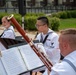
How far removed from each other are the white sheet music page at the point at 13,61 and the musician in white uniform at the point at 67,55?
62.3 inches

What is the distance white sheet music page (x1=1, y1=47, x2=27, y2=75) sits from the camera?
4.31m

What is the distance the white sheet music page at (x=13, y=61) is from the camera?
431cm

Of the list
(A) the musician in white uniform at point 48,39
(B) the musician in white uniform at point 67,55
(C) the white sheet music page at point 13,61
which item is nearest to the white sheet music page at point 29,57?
(C) the white sheet music page at point 13,61

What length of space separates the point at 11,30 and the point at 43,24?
1.59 meters

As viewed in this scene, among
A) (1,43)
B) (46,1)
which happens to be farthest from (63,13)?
(1,43)

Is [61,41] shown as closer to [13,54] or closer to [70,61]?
[70,61]

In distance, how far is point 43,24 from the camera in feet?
18.4

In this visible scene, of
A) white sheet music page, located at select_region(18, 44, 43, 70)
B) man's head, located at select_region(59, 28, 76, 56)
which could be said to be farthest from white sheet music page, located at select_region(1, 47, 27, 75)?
man's head, located at select_region(59, 28, 76, 56)

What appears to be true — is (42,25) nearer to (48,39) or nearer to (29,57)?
(48,39)

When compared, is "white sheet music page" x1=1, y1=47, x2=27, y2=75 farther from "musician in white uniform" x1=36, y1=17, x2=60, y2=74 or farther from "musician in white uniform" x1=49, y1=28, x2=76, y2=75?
"musician in white uniform" x1=49, y1=28, x2=76, y2=75

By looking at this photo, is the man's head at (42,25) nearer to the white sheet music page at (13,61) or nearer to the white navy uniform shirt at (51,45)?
the white navy uniform shirt at (51,45)

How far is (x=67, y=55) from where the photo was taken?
2773 millimetres

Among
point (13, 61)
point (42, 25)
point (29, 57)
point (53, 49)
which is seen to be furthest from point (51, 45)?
point (13, 61)

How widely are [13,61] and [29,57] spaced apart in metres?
0.38
